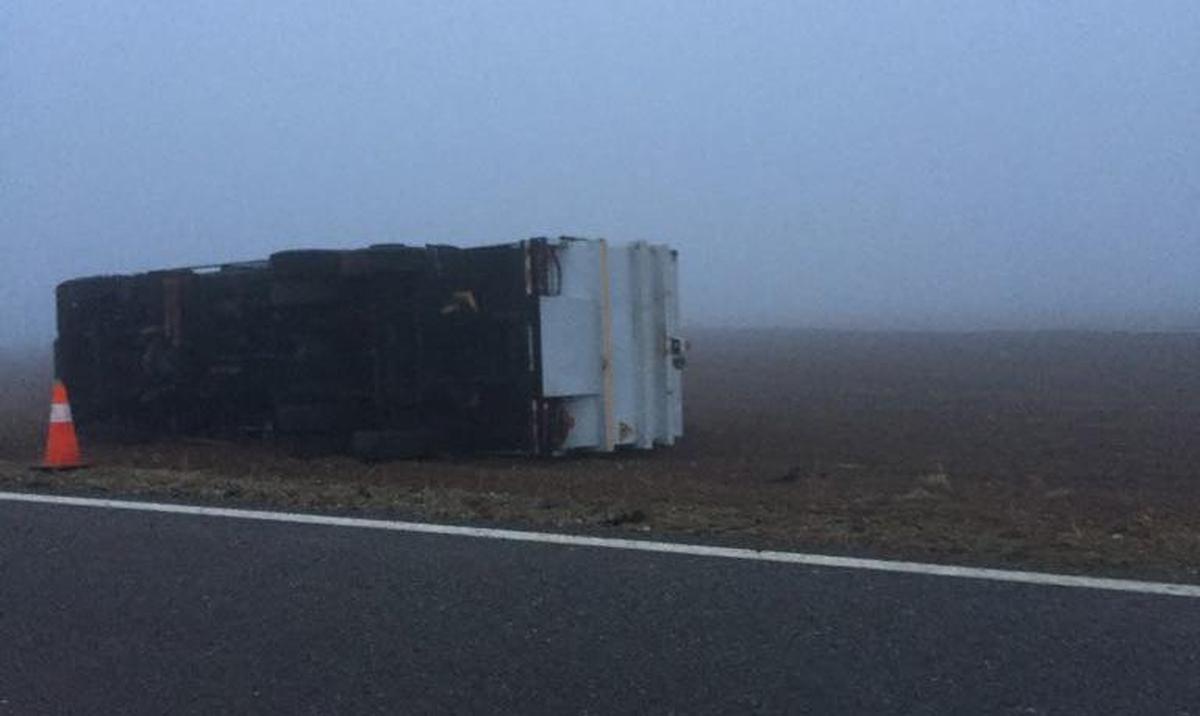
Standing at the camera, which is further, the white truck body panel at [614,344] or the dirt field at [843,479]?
the white truck body panel at [614,344]

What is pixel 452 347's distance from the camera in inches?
494

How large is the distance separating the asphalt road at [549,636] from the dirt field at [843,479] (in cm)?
107

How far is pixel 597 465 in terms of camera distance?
1243cm

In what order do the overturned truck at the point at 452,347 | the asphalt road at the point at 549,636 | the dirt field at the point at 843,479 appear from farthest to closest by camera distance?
the overturned truck at the point at 452,347
the dirt field at the point at 843,479
the asphalt road at the point at 549,636

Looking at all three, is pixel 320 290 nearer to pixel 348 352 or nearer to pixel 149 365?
pixel 348 352

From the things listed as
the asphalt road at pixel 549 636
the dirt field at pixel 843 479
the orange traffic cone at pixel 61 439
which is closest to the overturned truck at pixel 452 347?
the dirt field at pixel 843 479

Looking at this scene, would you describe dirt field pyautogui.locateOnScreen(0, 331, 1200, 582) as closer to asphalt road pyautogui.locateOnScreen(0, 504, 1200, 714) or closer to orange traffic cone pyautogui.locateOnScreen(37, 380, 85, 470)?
orange traffic cone pyautogui.locateOnScreen(37, 380, 85, 470)

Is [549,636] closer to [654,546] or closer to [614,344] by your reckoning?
[654,546]

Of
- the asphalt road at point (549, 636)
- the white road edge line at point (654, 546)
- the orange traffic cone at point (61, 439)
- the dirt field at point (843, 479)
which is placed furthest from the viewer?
the orange traffic cone at point (61, 439)

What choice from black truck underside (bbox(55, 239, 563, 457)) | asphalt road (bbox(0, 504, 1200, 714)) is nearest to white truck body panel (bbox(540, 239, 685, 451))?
black truck underside (bbox(55, 239, 563, 457))

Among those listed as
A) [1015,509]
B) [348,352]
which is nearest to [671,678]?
[1015,509]

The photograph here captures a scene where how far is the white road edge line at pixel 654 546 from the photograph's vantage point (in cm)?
629

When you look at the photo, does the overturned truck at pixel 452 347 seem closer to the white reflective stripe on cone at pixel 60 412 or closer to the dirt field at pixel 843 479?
the dirt field at pixel 843 479

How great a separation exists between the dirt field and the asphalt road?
1066 mm
